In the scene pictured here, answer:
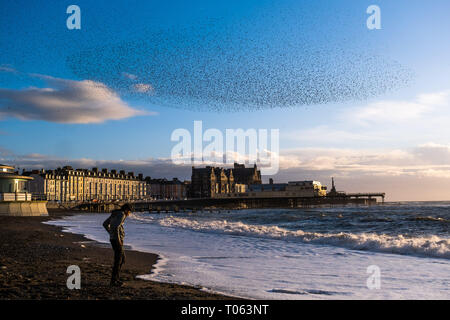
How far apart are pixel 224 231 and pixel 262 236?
5143 mm

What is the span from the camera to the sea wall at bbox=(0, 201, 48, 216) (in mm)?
42281

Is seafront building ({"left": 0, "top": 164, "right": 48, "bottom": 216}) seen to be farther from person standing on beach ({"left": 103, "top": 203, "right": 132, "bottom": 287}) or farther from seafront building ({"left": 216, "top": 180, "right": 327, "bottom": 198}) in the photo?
seafront building ({"left": 216, "top": 180, "right": 327, "bottom": 198})

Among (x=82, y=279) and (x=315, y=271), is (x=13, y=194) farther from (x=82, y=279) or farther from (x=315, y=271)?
(x=315, y=271)

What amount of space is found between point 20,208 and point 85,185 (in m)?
111

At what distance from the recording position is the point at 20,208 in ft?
144

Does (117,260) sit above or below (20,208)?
above

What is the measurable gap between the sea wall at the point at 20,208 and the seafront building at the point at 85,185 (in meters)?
68.4

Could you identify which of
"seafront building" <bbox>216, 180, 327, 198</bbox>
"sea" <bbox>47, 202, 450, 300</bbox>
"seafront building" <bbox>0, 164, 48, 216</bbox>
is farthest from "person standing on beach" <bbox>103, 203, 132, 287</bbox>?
"seafront building" <bbox>216, 180, 327, 198</bbox>

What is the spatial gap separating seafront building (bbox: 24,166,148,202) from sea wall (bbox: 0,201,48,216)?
224ft

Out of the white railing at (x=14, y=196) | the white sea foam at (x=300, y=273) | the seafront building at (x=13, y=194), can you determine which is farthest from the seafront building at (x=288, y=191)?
the white sea foam at (x=300, y=273)

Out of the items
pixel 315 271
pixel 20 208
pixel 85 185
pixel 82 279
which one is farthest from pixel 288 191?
pixel 82 279
